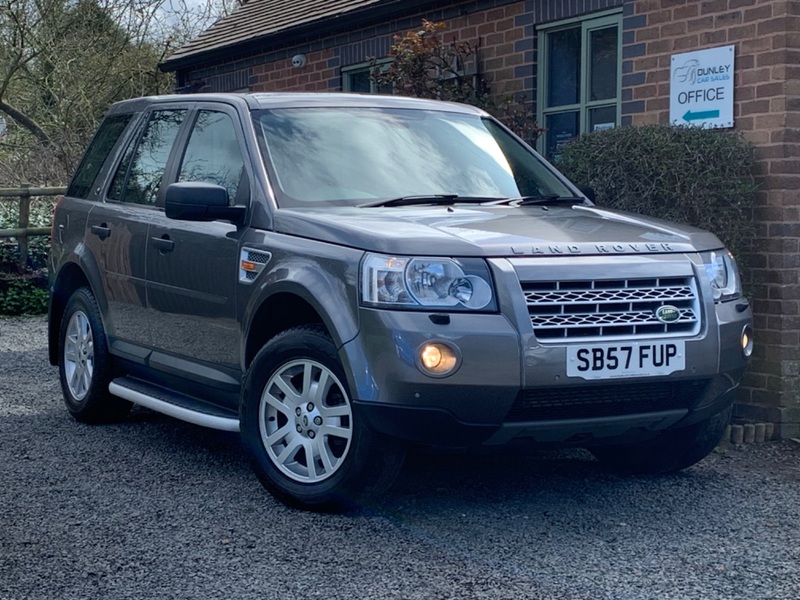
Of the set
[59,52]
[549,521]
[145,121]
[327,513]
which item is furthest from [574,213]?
[59,52]

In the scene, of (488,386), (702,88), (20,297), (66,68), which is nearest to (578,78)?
(702,88)

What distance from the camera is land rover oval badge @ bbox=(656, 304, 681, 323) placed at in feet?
15.6

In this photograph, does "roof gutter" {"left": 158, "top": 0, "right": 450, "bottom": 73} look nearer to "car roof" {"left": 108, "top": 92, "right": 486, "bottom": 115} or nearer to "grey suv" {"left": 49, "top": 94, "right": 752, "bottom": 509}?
"car roof" {"left": 108, "top": 92, "right": 486, "bottom": 115}

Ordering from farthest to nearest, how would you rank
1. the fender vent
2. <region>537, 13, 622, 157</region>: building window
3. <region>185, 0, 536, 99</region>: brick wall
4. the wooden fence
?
the wooden fence → <region>185, 0, 536, 99</region>: brick wall → <region>537, 13, 622, 157</region>: building window → the fender vent

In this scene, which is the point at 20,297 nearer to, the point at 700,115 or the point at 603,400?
the point at 700,115

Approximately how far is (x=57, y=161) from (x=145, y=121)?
46.9 feet

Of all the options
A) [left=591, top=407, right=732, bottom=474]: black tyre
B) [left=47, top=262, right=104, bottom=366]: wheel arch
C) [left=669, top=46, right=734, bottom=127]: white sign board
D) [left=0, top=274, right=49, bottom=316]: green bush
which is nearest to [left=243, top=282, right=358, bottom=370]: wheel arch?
[left=591, top=407, right=732, bottom=474]: black tyre

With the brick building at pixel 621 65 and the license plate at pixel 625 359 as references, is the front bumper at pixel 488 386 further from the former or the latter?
the brick building at pixel 621 65

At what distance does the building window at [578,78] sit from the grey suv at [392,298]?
2.83 m

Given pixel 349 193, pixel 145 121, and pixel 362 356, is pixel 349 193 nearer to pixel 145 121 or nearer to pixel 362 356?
pixel 362 356

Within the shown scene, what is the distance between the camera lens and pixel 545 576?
13.6ft

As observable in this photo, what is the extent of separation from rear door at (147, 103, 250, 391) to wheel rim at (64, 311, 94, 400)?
2.98ft

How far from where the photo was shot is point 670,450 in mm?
5582

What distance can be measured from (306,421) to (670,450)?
1783mm
